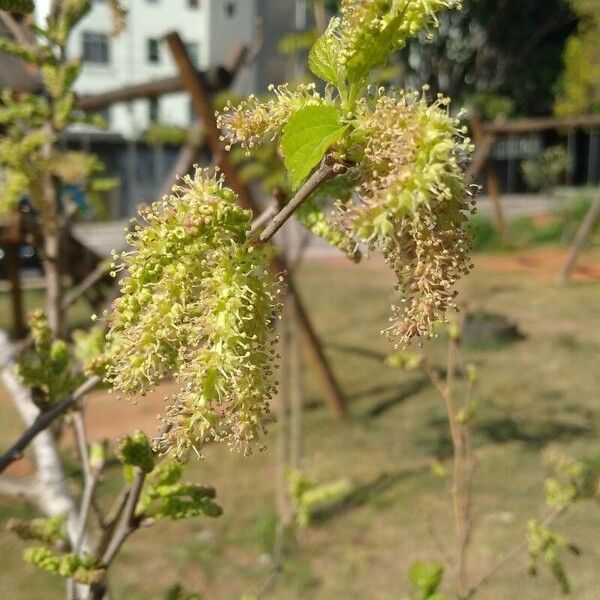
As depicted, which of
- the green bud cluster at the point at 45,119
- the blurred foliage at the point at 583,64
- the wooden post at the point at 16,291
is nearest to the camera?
the green bud cluster at the point at 45,119

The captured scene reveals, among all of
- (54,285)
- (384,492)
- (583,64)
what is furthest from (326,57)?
(583,64)

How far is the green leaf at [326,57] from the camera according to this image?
0.54 metres

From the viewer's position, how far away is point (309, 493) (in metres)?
1.99

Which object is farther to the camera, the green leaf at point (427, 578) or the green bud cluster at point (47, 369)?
the green leaf at point (427, 578)

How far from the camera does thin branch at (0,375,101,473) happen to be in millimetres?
848

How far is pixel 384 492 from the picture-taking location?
3.36 metres

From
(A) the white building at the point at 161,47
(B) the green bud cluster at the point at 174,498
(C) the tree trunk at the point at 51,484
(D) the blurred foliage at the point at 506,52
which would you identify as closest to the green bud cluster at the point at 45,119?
(C) the tree trunk at the point at 51,484

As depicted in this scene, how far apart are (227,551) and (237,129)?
101 inches

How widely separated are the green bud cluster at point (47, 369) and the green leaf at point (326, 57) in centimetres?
48

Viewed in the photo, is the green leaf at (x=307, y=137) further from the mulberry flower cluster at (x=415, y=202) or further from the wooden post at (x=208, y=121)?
the wooden post at (x=208, y=121)

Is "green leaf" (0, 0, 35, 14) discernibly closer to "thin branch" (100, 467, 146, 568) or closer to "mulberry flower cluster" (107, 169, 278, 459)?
"mulberry flower cluster" (107, 169, 278, 459)

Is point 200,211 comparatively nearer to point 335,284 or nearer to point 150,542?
point 150,542

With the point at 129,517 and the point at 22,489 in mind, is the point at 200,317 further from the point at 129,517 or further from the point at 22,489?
the point at 22,489

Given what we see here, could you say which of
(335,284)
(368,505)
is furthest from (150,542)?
(335,284)
